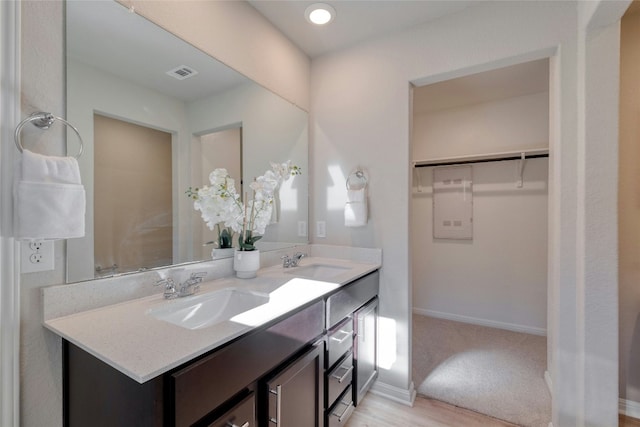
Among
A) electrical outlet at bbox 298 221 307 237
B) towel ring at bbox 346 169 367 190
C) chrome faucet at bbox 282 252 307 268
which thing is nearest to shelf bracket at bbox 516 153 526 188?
towel ring at bbox 346 169 367 190

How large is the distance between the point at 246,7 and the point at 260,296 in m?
1.67

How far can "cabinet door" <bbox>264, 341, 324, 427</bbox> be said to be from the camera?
40.4 inches

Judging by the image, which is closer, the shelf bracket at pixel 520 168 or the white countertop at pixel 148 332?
the white countertop at pixel 148 332

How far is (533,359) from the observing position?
238cm

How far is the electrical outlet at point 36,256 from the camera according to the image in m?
0.90

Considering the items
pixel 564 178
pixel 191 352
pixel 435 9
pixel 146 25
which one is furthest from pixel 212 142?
pixel 564 178

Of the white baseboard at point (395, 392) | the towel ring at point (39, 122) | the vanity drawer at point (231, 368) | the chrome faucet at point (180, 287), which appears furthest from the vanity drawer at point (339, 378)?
the towel ring at point (39, 122)

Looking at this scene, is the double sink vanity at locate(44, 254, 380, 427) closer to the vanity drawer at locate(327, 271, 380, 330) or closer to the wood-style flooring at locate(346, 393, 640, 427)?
the vanity drawer at locate(327, 271, 380, 330)

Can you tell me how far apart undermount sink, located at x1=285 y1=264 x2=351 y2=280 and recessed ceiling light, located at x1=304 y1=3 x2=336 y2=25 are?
5.17ft

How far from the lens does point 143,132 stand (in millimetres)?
1296

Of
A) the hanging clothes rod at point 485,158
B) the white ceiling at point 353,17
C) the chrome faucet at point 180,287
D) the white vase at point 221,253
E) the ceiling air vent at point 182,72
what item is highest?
the white ceiling at point 353,17

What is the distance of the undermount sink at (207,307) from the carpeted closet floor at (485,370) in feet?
4.83

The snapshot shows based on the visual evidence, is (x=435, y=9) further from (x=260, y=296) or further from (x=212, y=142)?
(x=260, y=296)

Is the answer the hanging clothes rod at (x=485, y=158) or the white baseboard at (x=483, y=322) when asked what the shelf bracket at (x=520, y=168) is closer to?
the hanging clothes rod at (x=485, y=158)
